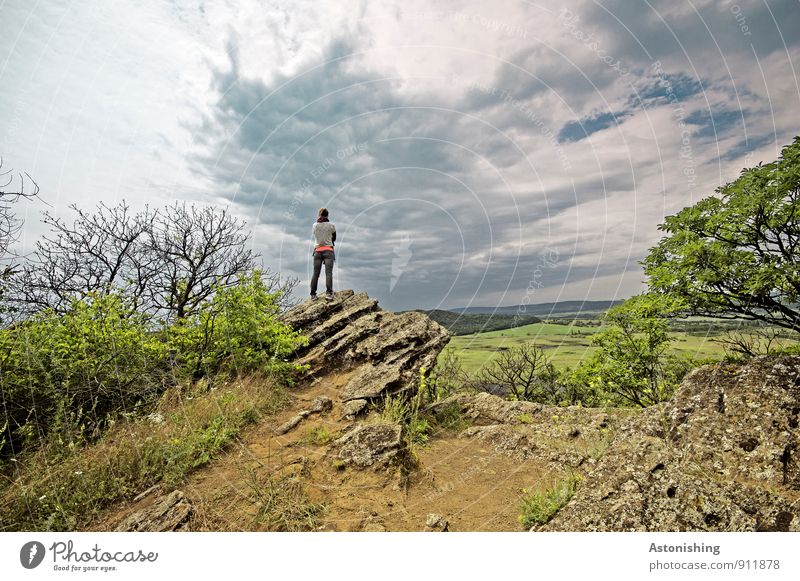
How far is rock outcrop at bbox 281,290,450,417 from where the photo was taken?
29.1ft

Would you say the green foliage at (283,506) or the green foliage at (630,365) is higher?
the green foliage at (630,365)

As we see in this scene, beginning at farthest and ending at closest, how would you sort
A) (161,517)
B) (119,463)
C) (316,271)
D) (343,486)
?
(316,271) < (119,463) < (343,486) < (161,517)

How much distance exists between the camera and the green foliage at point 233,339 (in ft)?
32.7

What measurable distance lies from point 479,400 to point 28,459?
9.96 meters

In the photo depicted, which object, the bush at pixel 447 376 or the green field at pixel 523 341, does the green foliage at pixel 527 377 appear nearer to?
the green field at pixel 523 341

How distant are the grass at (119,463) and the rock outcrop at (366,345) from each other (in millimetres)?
2421

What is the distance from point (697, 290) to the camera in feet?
17.7

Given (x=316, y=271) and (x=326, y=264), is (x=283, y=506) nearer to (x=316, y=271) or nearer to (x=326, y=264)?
(x=326, y=264)

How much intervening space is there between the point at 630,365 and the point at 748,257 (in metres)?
5.86

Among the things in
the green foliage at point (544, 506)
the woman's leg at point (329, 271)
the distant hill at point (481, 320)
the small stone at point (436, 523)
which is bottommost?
the small stone at point (436, 523)

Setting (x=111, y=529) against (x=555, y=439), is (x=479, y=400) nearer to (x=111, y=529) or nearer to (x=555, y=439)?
(x=555, y=439)

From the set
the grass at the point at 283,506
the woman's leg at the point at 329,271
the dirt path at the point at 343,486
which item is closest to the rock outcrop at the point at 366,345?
the woman's leg at the point at 329,271

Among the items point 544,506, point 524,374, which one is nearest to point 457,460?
point 544,506

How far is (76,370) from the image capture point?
739 cm
